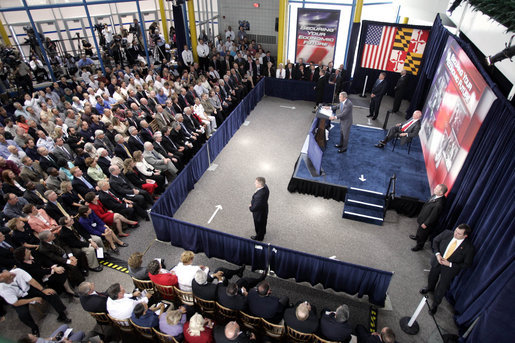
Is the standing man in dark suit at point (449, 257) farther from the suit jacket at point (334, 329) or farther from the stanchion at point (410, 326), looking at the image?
the suit jacket at point (334, 329)

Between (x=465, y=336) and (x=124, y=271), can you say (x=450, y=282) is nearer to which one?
(x=465, y=336)

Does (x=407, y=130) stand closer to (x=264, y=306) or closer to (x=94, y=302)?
(x=264, y=306)

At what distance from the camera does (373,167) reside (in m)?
8.31

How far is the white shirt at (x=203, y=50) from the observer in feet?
46.6

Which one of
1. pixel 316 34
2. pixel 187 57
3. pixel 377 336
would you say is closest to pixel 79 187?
pixel 377 336

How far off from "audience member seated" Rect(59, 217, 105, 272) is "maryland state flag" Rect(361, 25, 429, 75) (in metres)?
11.7

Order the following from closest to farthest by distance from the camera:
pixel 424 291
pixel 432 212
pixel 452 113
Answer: pixel 424 291 → pixel 432 212 → pixel 452 113

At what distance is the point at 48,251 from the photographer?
5.07m

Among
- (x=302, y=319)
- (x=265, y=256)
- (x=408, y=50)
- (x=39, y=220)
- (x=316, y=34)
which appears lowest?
(x=265, y=256)

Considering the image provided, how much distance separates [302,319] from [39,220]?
499 centimetres

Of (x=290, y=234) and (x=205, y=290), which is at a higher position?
(x=205, y=290)

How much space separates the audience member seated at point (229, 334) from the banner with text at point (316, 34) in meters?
12.9

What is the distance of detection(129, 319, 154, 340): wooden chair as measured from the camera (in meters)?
4.32

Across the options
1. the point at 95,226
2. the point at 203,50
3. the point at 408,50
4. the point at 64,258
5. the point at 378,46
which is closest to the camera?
the point at 64,258
